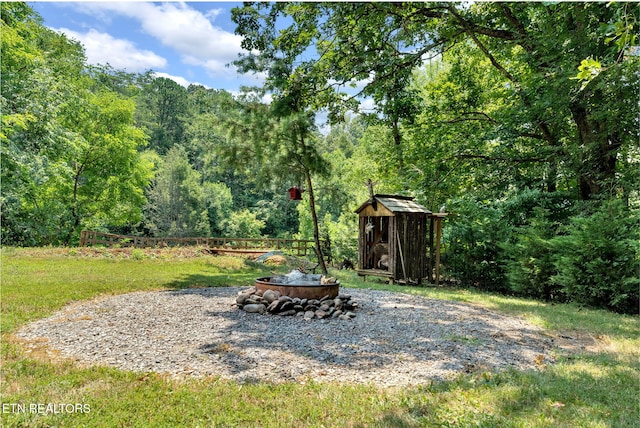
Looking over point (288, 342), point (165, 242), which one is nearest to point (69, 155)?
point (165, 242)

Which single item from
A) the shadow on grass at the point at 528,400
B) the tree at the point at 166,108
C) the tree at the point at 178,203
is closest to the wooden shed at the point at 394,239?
the shadow on grass at the point at 528,400

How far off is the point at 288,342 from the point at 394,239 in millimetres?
6713

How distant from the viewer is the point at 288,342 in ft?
15.8

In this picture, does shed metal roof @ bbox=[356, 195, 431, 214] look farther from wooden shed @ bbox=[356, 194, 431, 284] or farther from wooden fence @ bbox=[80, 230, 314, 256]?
wooden fence @ bbox=[80, 230, 314, 256]

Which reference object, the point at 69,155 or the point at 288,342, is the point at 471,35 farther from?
the point at 69,155

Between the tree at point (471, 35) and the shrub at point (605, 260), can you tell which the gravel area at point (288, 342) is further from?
the tree at point (471, 35)

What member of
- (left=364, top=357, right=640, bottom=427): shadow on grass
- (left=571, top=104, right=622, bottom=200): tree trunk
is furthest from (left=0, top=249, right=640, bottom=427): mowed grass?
(left=571, top=104, right=622, bottom=200): tree trunk

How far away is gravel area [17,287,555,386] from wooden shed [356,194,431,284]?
4.03 m

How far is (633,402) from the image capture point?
3072 millimetres

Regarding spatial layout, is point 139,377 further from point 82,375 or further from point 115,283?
point 115,283

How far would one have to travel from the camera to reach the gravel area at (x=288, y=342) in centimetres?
386

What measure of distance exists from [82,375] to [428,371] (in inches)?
126

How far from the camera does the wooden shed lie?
11.0m

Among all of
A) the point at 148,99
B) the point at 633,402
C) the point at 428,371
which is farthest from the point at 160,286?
the point at 148,99
